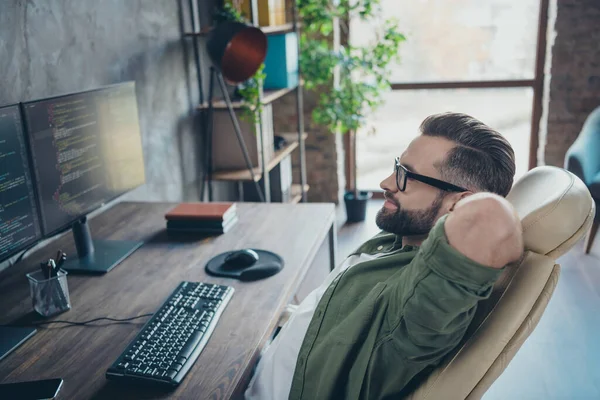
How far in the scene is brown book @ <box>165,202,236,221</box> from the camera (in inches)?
76.8

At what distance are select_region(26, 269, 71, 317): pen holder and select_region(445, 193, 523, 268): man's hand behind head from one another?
1.02 metres

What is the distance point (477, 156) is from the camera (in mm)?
1278

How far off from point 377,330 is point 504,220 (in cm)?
38

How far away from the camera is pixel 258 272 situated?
1.63m

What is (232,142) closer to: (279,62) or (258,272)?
(279,62)

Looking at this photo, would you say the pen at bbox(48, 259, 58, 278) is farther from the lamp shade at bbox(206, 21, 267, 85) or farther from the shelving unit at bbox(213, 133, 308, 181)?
the shelving unit at bbox(213, 133, 308, 181)

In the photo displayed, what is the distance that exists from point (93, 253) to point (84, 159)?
0.30m

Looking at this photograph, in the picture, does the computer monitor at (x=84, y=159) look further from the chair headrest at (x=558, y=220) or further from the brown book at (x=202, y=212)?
the chair headrest at (x=558, y=220)

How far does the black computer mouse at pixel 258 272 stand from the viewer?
63.6 inches

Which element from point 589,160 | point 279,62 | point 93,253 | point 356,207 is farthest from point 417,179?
point 356,207

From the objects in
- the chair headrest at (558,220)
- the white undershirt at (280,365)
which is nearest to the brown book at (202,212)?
the white undershirt at (280,365)

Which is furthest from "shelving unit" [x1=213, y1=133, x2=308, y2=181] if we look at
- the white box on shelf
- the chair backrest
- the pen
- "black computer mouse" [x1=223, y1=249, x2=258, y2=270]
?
the chair backrest

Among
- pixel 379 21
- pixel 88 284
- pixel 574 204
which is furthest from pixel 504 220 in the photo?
pixel 379 21

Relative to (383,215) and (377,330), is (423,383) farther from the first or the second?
(383,215)
